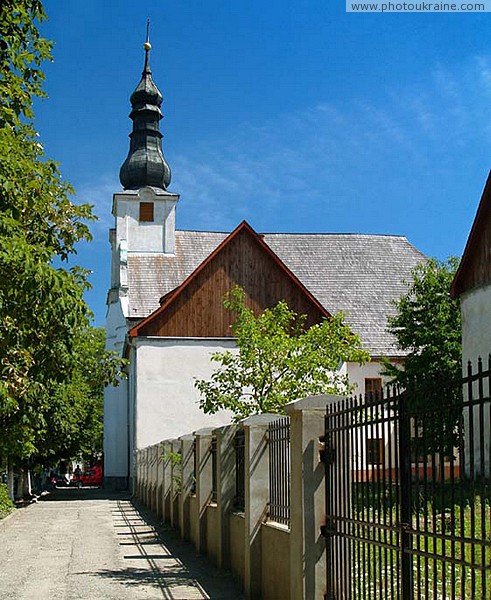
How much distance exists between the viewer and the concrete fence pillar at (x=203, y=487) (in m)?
16.0

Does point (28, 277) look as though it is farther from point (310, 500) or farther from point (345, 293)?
point (345, 293)

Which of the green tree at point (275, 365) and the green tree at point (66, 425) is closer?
the green tree at point (275, 365)

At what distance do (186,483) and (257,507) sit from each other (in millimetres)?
7666


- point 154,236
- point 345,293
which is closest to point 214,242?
point 154,236

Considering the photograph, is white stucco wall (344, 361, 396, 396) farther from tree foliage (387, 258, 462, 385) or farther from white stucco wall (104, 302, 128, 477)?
white stucco wall (104, 302, 128, 477)

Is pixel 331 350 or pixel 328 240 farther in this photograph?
pixel 328 240

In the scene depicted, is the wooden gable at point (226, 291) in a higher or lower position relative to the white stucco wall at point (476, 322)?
higher

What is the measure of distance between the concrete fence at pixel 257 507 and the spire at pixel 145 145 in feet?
119

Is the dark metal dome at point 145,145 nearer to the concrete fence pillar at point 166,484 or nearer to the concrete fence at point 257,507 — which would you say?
the concrete fence pillar at point 166,484

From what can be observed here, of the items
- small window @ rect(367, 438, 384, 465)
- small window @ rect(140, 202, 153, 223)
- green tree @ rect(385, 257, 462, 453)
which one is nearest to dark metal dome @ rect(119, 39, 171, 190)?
small window @ rect(140, 202, 153, 223)

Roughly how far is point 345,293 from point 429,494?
41101mm

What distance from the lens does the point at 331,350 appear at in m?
16.7

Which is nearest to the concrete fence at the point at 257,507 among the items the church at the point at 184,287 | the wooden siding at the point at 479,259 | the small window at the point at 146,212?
the wooden siding at the point at 479,259

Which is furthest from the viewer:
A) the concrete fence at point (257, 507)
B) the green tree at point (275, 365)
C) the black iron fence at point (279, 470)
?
the green tree at point (275, 365)
